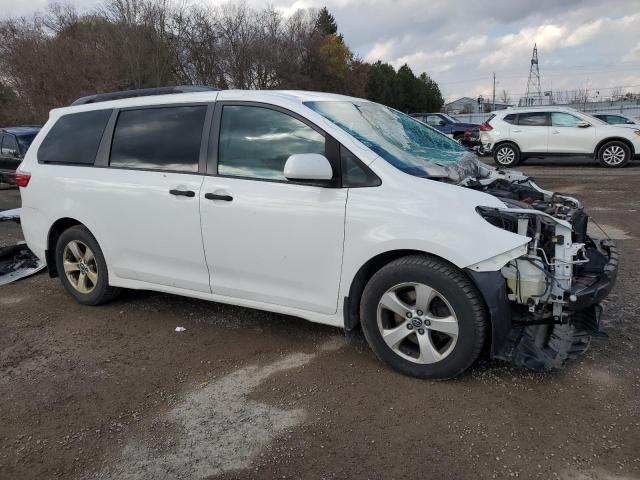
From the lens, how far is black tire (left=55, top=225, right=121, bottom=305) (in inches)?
178

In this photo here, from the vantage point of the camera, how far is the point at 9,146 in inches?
465

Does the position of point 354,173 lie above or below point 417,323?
above

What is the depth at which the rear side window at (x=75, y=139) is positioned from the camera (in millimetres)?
4488

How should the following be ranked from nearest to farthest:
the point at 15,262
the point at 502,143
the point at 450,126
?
the point at 15,262 → the point at 502,143 → the point at 450,126

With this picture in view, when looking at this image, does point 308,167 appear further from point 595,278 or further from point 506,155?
point 506,155

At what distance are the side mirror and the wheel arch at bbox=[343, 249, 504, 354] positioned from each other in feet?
1.97

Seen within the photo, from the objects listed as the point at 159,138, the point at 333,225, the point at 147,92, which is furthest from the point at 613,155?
the point at 159,138

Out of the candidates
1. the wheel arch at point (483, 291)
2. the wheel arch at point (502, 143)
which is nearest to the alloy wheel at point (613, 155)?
the wheel arch at point (502, 143)

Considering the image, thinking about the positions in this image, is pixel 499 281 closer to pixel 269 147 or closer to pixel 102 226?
pixel 269 147

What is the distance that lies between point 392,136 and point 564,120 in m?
12.2

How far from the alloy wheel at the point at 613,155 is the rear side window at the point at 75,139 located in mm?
13430

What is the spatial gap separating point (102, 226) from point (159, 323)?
3.03 ft

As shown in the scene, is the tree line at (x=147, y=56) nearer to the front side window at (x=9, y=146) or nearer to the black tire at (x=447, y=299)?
the front side window at (x=9, y=146)

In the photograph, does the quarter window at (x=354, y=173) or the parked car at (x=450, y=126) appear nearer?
the quarter window at (x=354, y=173)
